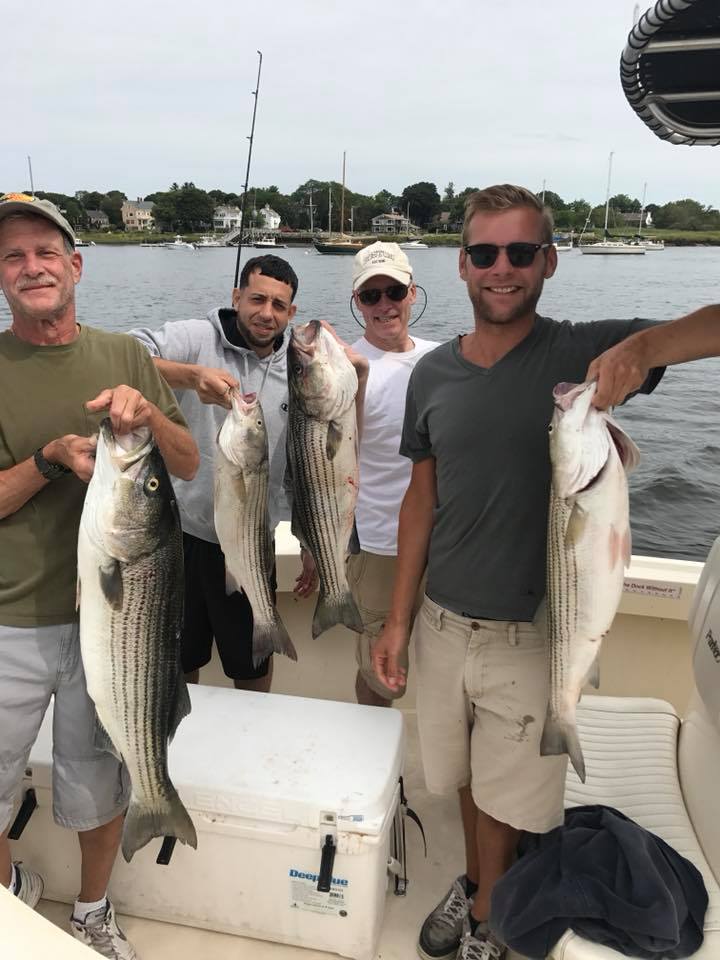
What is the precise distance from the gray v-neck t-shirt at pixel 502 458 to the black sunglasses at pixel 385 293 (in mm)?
984

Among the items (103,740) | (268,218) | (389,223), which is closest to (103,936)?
(103,740)

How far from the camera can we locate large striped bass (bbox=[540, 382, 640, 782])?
1.91m

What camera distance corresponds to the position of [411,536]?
2.65 meters

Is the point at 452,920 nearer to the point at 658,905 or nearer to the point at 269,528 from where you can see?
the point at 658,905

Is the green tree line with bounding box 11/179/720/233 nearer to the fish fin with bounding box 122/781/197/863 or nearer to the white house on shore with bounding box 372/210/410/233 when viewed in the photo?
the white house on shore with bounding box 372/210/410/233

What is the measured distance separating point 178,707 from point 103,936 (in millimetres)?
974

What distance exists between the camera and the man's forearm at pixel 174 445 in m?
2.28

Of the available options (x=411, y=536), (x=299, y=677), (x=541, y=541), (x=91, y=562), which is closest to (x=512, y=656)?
(x=541, y=541)

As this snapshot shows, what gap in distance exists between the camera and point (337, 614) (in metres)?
2.82

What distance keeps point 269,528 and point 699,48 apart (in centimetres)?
209

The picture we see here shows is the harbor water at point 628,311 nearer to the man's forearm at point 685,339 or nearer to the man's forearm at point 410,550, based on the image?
the man's forearm at point 410,550

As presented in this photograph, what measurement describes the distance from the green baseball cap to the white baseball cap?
1462mm

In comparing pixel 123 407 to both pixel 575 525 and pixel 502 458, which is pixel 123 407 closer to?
pixel 502 458

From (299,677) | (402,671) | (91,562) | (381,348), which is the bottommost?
(299,677)
